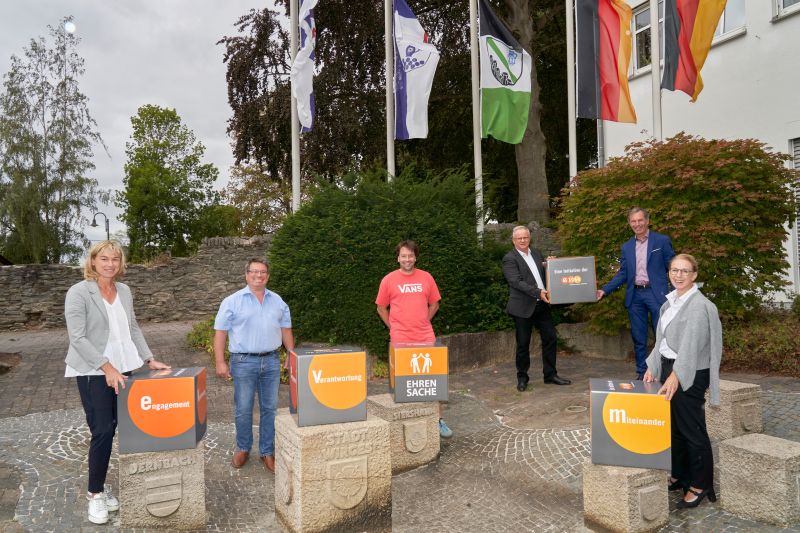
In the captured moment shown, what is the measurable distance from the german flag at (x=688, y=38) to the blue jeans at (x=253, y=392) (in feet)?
30.0

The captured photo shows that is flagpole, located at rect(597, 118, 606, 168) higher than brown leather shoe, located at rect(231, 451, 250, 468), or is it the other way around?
flagpole, located at rect(597, 118, 606, 168)

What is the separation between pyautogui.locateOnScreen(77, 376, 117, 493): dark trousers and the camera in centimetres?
397

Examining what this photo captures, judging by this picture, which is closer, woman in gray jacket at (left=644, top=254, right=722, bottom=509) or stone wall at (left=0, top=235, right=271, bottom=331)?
woman in gray jacket at (left=644, top=254, right=722, bottom=509)

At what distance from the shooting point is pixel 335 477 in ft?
12.7

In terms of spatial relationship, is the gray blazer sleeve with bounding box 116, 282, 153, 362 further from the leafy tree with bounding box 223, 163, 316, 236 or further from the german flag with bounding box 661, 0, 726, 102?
the leafy tree with bounding box 223, 163, 316, 236

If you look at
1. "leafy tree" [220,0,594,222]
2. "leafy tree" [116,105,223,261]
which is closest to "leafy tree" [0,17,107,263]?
"leafy tree" [116,105,223,261]

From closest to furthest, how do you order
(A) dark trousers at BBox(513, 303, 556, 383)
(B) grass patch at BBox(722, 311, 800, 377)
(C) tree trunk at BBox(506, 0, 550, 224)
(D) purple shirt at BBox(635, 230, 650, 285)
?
(D) purple shirt at BBox(635, 230, 650, 285)
(A) dark trousers at BBox(513, 303, 556, 383)
(B) grass patch at BBox(722, 311, 800, 377)
(C) tree trunk at BBox(506, 0, 550, 224)

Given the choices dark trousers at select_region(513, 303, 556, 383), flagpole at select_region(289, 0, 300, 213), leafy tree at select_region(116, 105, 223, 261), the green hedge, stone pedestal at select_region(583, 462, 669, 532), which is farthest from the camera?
leafy tree at select_region(116, 105, 223, 261)

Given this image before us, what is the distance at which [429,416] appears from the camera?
544 centimetres

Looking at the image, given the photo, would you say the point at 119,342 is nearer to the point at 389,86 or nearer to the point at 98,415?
the point at 98,415

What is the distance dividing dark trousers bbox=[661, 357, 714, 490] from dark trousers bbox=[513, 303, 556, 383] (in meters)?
2.93

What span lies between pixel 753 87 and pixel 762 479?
1155 centimetres

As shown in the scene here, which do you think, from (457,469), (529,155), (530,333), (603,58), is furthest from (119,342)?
(529,155)

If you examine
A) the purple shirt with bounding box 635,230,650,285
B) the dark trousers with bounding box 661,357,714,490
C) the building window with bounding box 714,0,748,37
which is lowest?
the dark trousers with bounding box 661,357,714,490
